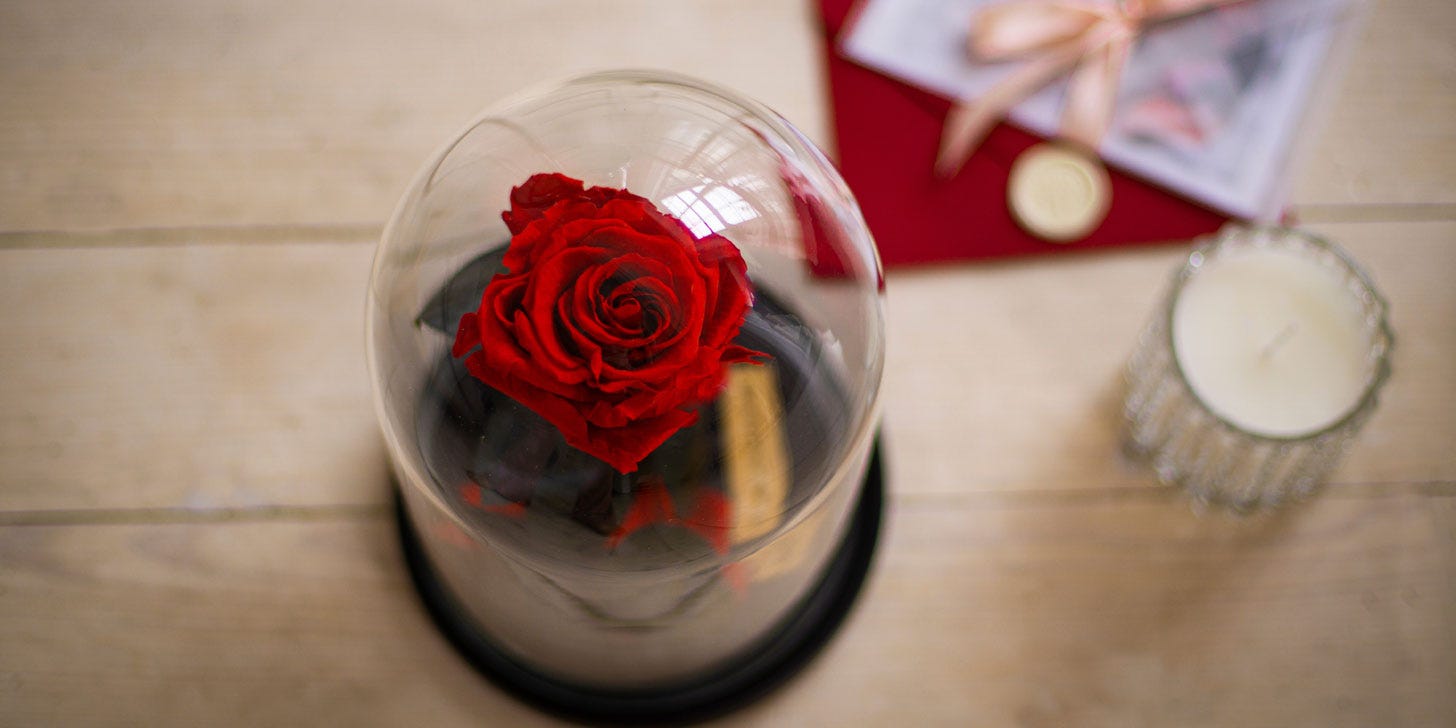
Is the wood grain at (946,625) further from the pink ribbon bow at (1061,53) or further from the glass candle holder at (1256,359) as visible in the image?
the pink ribbon bow at (1061,53)

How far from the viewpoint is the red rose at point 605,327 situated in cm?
32

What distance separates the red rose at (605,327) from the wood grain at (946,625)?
10.0 inches

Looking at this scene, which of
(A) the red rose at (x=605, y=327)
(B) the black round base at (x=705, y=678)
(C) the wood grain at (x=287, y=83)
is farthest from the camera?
(C) the wood grain at (x=287, y=83)

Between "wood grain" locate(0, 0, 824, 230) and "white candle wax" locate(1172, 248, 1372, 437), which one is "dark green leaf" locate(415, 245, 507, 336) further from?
"white candle wax" locate(1172, 248, 1372, 437)

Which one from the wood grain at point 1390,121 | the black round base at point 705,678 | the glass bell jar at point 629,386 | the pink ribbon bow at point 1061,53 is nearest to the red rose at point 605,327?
the glass bell jar at point 629,386

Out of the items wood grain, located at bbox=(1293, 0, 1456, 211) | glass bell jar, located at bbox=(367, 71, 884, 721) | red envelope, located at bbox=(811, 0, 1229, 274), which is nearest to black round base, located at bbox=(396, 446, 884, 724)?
glass bell jar, located at bbox=(367, 71, 884, 721)

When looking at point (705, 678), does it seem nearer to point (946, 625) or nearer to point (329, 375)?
point (946, 625)

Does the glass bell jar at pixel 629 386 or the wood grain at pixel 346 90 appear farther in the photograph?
the wood grain at pixel 346 90

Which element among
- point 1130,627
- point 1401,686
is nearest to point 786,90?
point 1130,627

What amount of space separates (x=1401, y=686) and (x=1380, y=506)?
0.09 meters

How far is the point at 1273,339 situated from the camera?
0.56 metres

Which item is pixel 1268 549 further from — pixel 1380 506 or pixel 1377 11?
pixel 1377 11

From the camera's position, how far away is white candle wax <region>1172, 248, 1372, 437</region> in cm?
55

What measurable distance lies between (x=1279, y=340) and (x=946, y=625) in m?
0.23
